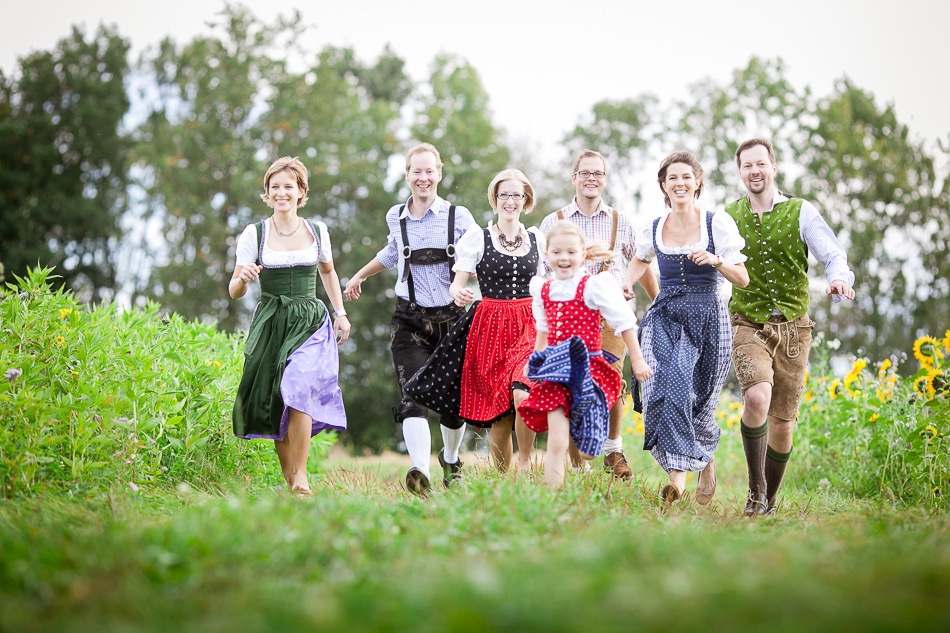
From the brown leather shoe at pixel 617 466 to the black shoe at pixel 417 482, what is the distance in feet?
3.83

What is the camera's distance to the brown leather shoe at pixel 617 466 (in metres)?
5.90

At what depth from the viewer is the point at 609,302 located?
4.91 m

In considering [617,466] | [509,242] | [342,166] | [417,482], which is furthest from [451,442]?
[342,166]

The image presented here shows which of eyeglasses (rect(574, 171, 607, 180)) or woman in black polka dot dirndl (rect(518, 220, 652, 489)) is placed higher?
eyeglasses (rect(574, 171, 607, 180))

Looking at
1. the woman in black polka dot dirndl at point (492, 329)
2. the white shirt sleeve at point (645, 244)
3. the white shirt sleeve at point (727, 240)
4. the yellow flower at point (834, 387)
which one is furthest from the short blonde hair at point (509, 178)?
the yellow flower at point (834, 387)

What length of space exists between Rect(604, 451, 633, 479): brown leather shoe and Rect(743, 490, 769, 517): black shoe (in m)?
0.75

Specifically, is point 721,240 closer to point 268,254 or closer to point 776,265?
point 776,265

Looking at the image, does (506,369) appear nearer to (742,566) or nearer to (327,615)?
(742,566)

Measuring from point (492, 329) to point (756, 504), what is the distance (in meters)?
1.97

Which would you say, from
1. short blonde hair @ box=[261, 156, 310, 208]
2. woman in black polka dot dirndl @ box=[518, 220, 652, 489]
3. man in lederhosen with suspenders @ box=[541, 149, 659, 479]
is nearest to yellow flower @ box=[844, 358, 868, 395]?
man in lederhosen with suspenders @ box=[541, 149, 659, 479]

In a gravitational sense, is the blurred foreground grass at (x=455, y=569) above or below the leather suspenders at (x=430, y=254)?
below

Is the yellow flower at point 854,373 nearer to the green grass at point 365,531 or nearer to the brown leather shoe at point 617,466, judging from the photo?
the green grass at point 365,531

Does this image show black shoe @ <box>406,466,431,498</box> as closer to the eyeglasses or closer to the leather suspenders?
the leather suspenders

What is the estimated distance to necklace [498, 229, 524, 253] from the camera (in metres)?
5.79
